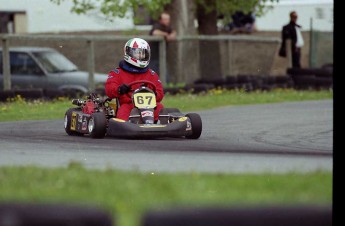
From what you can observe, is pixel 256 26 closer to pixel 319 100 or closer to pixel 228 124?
pixel 319 100

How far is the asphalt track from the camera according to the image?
527 centimetres

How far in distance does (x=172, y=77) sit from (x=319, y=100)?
558cm

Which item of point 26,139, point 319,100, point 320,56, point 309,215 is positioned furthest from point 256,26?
point 309,215

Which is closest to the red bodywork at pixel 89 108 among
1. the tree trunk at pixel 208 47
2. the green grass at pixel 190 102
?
the green grass at pixel 190 102

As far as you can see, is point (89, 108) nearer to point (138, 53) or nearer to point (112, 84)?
point (112, 84)

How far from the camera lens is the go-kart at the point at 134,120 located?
7137 mm

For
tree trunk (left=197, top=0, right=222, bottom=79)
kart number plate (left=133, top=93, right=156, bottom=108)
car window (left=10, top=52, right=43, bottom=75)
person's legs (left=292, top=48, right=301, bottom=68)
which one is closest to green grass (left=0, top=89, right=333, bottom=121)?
kart number plate (left=133, top=93, right=156, bottom=108)

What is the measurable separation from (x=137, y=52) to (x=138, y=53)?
0.37 feet

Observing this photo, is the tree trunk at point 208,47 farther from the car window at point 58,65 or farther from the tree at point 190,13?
the car window at point 58,65

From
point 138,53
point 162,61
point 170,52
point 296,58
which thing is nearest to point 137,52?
point 138,53

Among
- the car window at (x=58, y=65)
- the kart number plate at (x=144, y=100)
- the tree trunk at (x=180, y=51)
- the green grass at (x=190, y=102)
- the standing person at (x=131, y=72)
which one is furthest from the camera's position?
the tree trunk at (x=180, y=51)

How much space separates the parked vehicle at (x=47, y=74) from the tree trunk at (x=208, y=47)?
447 centimetres

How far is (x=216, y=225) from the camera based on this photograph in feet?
11.5

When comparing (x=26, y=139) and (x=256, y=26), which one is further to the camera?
(x=256, y=26)
